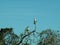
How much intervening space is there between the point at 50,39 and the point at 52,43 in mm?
478

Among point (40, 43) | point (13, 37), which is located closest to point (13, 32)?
point (13, 37)

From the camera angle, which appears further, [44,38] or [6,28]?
[6,28]

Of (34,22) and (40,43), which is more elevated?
(34,22)

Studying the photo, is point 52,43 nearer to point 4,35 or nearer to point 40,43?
point 40,43

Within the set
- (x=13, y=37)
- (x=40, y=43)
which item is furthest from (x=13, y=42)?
(x=40, y=43)

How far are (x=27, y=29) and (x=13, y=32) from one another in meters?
2.72

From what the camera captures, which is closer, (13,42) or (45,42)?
(45,42)

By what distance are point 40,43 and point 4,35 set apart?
559 cm

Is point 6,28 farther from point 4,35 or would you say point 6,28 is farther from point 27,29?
point 27,29

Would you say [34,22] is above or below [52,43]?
above

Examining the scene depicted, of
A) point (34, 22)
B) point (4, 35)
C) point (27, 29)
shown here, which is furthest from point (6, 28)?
point (34, 22)

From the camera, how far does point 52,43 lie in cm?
3753

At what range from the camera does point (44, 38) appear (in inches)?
1474

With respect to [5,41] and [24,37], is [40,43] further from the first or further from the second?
[5,41]
